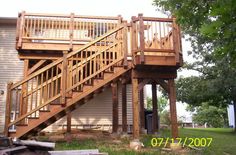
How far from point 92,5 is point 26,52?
31.5 ft

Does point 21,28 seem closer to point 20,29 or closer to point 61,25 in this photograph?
point 20,29

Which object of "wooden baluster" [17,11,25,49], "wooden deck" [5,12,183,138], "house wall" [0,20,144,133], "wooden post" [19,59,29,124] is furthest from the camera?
"house wall" [0,20,144,133]

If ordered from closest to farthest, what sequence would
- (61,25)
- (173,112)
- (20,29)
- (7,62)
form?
1. (173,112)
2. (20,29)
3. (61,25)
4. (7,62)

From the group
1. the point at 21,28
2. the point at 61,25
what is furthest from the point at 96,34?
the point at 21,28

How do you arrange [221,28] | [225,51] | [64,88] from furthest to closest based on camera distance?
[64,88]
[225,51]
[221,28]

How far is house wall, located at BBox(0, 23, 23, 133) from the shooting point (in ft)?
40.0

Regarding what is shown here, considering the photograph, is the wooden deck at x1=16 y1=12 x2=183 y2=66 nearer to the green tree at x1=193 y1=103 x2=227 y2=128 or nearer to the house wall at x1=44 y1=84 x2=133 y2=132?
the house wall at x1=44 y1=84 x2=133 y2=132

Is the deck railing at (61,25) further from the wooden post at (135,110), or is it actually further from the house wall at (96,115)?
the wooden post at (135,110)

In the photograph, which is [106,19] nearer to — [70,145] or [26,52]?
[26,52]

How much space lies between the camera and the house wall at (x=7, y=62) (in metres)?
12.2

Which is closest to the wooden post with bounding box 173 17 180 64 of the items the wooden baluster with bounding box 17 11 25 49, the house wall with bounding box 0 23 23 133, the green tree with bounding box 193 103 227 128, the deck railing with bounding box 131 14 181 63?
the deck railing with bounding box 131 14 181 63

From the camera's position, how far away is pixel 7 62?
12.5 meters

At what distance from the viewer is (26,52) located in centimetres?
979

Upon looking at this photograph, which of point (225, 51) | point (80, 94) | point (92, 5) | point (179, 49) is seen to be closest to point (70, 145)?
point (80, 94)
